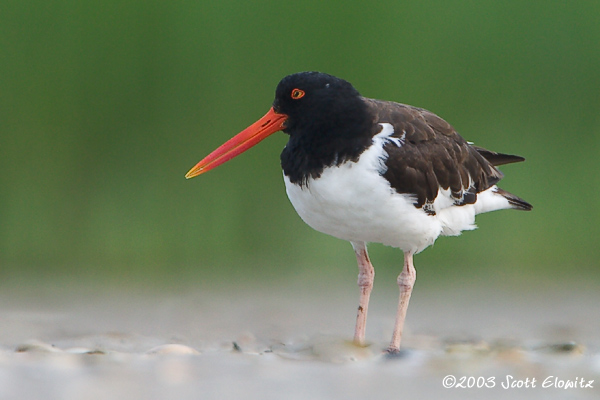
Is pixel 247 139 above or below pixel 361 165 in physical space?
above

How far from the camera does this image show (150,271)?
7.85m

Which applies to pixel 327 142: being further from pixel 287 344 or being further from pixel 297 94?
pixel 287 344

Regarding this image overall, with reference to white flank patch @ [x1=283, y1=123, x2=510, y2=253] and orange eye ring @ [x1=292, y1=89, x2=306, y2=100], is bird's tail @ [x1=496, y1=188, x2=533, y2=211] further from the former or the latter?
orange eye ring @ [x1=292, y1=89, x2=306, y2=100]

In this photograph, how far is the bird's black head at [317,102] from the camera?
16.3 ft

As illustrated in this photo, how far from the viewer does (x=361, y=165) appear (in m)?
4.79

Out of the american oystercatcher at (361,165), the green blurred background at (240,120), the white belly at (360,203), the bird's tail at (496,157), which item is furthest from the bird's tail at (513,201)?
the green blurred background at (240,120)

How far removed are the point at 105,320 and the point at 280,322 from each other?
4.37ft

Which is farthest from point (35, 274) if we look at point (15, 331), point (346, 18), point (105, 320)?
point (346, 18)

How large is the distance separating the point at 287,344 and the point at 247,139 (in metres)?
1.26

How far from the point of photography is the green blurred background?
315 inches

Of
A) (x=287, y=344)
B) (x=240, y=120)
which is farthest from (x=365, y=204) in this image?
(x=240, y=120)

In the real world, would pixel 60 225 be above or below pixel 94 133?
below

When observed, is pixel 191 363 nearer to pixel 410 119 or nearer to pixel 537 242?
pixel 410 119

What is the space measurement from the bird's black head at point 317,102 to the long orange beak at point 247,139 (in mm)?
99
